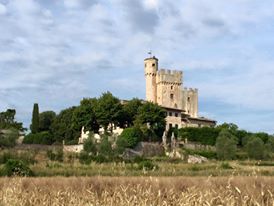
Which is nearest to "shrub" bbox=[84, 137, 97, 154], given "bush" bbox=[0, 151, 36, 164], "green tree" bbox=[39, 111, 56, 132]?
"bush" bbox=[0, 151, 36, 164]

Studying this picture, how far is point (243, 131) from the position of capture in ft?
248

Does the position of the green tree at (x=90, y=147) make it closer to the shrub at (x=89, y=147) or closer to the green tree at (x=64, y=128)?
the shrub at (x=89, y=147)

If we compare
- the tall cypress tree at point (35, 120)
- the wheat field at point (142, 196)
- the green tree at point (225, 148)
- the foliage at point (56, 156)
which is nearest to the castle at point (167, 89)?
the tall cypress tree at point (35, 120)

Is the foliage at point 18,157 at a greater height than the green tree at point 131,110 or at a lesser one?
lesser

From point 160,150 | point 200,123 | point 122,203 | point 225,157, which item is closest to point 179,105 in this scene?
point 200,123

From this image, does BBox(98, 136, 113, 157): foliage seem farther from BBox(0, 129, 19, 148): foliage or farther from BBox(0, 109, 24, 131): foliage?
BBox(0, 109, 24, 131): foliage

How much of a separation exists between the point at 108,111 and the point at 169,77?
3263 cm

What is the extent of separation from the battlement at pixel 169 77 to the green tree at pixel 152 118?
86.8 ft

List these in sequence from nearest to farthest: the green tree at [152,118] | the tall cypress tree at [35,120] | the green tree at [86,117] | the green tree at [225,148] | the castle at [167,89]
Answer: the green tree at [225,148] → the green tree at [152,118] → the green tree at [86,117] → the tall cypress tree at [35,120] → the castle at [167,89]

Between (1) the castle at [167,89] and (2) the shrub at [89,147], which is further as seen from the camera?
(1) the castle at [167,89]

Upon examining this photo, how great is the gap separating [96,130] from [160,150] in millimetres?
12572

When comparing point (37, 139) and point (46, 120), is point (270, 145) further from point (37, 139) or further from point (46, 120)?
point (46, 120)

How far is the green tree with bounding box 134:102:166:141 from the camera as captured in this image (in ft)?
221

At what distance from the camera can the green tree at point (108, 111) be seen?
219 ft
